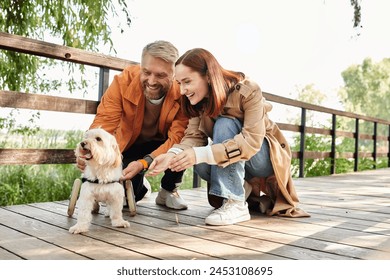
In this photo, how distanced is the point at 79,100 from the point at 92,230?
3.46ft

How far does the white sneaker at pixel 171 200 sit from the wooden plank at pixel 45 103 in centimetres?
70

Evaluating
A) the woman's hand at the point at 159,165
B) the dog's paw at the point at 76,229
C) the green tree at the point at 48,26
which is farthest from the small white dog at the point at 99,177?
the green tree at the point at 48,26

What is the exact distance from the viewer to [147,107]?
7.57 feet

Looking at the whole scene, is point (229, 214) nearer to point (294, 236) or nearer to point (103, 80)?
point (294, 236)

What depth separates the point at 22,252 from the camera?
1.43 metres

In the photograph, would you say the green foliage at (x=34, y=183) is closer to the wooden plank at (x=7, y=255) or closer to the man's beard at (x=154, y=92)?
the man's beard at (x=154, y=92)

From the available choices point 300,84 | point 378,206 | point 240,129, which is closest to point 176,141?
point 240,129

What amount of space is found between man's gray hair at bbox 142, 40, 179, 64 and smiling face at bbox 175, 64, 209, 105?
0.15 m

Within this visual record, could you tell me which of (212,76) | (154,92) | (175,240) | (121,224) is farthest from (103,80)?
(175,240)

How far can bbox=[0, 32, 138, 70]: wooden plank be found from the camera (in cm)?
224

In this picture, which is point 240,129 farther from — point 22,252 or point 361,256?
point 22,252

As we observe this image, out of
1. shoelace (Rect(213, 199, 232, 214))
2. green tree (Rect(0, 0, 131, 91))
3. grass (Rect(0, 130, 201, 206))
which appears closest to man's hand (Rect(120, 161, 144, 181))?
shoelace (Rect(213, 199, 232, 214))

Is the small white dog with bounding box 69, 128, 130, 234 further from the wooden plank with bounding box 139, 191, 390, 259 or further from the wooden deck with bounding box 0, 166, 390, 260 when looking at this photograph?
the wooden plank with bounding box 139, 191, 390, 259

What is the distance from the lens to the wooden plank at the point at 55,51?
7.34 feet
